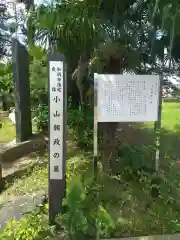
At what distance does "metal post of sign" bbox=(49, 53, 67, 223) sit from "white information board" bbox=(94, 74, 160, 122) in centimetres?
56

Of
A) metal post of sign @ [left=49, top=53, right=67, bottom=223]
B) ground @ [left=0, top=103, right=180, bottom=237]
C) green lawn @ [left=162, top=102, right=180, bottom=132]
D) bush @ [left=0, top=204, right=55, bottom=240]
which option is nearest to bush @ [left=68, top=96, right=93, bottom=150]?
ground @ [left=0, top=103, right=180, bottom=237]

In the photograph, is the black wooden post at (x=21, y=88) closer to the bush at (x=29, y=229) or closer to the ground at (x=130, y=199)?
the ground at (x=130, y=199)

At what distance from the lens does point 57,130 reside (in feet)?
9.50

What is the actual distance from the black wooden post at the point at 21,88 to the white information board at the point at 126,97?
3146 millimetres

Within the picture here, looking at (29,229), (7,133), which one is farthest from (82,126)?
(29,229)

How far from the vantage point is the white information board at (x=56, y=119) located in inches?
112

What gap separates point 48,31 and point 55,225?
2183mm

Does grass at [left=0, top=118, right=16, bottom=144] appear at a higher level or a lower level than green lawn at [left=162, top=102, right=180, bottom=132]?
lower

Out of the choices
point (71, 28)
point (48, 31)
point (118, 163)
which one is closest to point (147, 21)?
point (71, 28)

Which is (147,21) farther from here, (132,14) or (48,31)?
(48,31)

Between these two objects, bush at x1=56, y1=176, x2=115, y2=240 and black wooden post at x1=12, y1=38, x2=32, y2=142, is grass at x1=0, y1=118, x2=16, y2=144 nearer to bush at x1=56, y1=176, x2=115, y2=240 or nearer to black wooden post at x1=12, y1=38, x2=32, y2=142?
black wooden post at x1=12, y1=38, x2=32, y2=142

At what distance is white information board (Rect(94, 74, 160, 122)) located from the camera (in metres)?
3.31

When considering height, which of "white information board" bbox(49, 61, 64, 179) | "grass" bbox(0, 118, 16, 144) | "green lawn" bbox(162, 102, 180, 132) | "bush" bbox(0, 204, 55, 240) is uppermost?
"white information board" bbox(49, 61, 64, 179)

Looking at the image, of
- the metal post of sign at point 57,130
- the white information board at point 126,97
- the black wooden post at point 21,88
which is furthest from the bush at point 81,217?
the black wooden post at point 21,88
